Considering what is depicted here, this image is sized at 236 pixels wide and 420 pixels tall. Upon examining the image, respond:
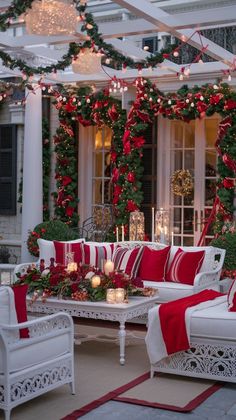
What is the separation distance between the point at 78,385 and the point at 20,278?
189cm

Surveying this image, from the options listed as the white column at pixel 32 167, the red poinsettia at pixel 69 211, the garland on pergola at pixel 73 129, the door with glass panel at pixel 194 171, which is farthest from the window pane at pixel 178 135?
the white column at pixel 32 167

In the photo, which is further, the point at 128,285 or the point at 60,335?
the point at 128,285

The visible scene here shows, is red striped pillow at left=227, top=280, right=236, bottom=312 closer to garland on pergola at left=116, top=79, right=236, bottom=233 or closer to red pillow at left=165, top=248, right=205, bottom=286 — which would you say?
red pillow at left=165, top=248, right=205, bottom=286

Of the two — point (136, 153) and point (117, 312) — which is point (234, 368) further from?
point (136, 153)

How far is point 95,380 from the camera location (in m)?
5.74

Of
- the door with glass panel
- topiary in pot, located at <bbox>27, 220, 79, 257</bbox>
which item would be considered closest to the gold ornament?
the door with glass panel

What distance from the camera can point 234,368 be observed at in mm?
5508

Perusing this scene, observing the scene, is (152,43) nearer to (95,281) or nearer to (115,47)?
(115,47)

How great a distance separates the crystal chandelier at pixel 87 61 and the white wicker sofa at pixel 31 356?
352 centimetres

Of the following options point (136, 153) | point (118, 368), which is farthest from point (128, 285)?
point (136, 153)

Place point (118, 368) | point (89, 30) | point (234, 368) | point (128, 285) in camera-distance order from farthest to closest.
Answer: point (89, 30), point (128, 285), point (118, 368), point (234, 368)

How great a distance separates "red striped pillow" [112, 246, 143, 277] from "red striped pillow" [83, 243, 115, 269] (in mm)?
193

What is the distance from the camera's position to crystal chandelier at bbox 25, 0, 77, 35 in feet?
20.5

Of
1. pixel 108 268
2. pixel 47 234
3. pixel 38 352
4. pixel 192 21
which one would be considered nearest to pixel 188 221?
pixel 47 234
